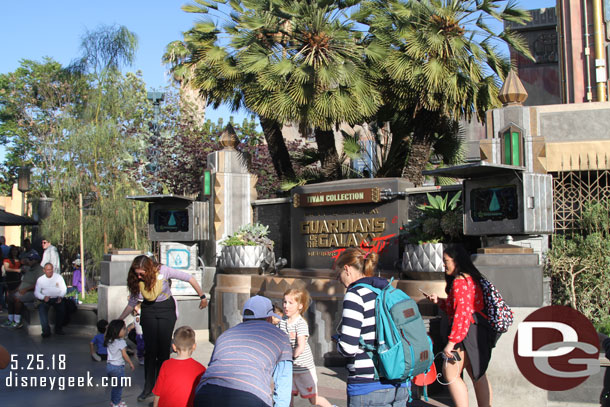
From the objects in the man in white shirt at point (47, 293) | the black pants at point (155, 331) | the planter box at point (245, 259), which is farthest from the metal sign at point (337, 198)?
the man in white shirt at point (47, 293)

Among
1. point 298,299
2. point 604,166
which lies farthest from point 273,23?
point 298,299

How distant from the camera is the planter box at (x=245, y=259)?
11445 mm

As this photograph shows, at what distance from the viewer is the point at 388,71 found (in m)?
14.1

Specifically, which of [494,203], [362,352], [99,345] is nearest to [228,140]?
[99,345]

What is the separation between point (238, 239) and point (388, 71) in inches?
200

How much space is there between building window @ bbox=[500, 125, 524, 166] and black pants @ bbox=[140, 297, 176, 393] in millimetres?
4899

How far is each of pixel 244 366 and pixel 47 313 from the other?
10.7m

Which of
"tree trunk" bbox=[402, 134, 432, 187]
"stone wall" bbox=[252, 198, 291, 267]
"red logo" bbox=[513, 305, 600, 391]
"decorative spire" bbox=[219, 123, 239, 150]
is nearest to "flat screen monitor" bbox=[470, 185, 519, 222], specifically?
"red logo" bbox=[513, 305, 600, 391]

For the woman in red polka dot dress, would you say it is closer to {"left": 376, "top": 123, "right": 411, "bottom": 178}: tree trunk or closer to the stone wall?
the stone wall

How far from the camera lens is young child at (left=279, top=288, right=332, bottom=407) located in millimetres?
6156

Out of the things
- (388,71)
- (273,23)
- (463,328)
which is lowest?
(463,328)

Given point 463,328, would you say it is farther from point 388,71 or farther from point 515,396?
point 388,71

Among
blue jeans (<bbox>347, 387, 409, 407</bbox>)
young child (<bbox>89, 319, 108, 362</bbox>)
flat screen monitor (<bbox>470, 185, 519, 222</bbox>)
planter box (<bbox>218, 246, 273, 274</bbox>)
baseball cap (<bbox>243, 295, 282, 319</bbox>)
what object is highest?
flat screen monitor (<bbox>470, 185, 519, 222</bbox>)

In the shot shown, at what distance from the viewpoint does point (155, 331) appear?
7.24 meters
